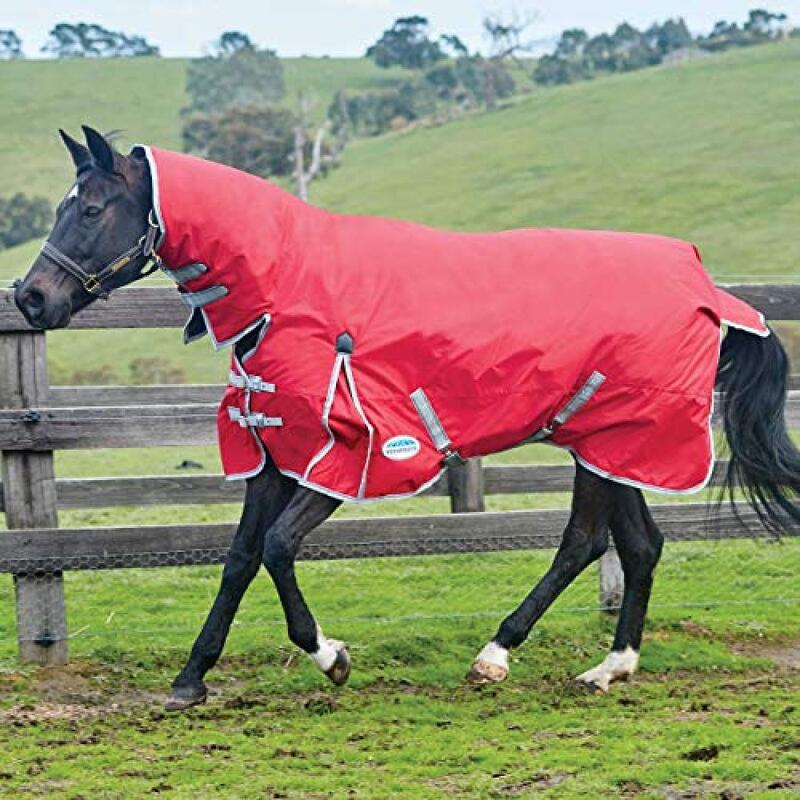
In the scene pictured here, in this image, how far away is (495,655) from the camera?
237 inches

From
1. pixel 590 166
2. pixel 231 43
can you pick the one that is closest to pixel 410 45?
pixel 231 43

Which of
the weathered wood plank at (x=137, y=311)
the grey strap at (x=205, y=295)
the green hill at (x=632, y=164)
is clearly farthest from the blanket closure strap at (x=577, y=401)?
the green hill at (x=632, y=164)

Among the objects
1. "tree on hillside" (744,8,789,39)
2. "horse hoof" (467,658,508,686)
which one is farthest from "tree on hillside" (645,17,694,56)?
"horse hoof" (467,658,508,686)

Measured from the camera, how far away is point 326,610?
778cm

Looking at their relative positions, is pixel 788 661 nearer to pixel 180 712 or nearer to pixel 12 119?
pixel 180 712

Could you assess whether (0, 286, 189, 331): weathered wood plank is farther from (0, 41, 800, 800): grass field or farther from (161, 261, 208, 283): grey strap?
(0, 41, 800, 800): grass field

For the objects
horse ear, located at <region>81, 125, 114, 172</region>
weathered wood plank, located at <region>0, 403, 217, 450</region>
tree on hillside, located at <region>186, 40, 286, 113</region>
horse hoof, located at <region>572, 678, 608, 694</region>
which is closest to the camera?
horse ear, located at <region>81, 125, 114, 172</region>

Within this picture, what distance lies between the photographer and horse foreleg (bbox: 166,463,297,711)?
587 cm

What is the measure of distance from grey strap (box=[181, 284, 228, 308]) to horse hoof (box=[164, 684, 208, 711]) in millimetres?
1501

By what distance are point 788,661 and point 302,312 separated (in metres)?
2.79

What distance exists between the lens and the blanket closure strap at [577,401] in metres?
5.97

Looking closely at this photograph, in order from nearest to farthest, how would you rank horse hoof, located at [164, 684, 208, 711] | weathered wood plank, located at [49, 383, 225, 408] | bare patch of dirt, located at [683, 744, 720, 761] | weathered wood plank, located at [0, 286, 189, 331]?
bare patch of dirt, located at [683, 744, 720, 761] → horse hoof, located at [164, 684, 208, 711] → weathered wood plank, located at [0, 286, 189, 331] → weathered wood plank, located at [49, 383, 225, 408]

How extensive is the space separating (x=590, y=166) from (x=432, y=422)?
149 feet

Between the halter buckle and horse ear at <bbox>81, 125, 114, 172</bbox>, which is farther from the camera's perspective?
the halter buckle
